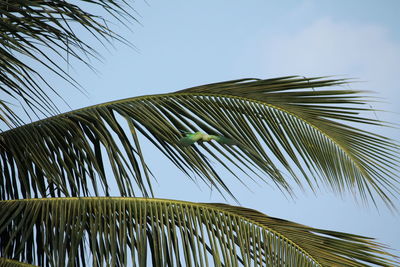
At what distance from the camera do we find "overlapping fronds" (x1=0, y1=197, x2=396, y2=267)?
2.87 metres

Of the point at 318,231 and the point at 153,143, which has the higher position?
the point at 153,143

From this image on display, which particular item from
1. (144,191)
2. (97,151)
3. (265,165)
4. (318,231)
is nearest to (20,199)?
(97,151)

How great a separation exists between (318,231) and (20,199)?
130 centimetres

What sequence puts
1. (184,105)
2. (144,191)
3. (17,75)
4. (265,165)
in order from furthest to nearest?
(184,105), (265,165), (144,191), (17,75)

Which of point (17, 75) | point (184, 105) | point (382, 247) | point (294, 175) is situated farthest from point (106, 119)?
point (382, 247)

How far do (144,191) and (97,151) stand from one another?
1.36 ft

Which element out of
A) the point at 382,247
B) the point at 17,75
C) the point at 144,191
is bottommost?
the point at 382,247

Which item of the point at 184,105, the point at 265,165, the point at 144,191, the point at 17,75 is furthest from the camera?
the point at 184,105

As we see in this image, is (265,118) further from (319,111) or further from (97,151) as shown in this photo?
(97,151)

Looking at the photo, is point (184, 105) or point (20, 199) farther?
point (184, 105)

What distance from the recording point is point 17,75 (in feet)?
8.70

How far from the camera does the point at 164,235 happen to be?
2.93 meters

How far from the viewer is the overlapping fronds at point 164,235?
9.43 ft

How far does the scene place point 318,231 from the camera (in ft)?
9.72
